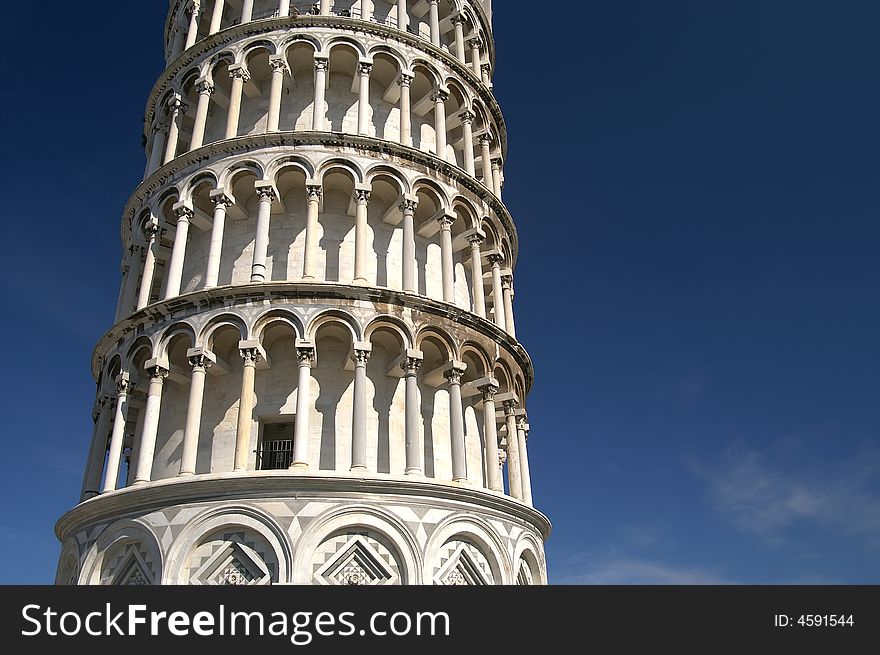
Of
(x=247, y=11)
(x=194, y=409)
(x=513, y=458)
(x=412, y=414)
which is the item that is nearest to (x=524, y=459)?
(x=513, y=458)

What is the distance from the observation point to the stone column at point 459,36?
28006mm

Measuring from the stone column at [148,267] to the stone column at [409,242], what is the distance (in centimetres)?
739

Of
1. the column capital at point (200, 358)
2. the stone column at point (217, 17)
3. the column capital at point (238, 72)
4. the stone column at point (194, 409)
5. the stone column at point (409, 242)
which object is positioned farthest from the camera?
the stone column at point (217, 17)

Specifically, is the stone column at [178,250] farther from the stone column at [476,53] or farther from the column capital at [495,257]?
the stone column at [476,53]

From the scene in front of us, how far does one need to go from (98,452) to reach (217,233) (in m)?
6.80

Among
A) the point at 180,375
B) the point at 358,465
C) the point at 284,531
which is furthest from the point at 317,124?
the point at 284,531

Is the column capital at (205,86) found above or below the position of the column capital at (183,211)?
above

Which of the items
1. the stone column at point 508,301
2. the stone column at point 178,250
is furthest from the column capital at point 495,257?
the stone column at point 178,250

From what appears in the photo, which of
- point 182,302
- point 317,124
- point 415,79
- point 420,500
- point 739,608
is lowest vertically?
point 739,608

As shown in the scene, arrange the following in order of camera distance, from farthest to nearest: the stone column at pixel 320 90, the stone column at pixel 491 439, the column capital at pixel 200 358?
1. the stone column at pixel 320 90
2. the stone column at pixel 491 439
3. the column capital at pixel 200 358

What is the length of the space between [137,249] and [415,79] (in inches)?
419

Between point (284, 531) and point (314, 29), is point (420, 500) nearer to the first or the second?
point (284, 531)

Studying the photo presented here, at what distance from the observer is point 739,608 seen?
12.9 m

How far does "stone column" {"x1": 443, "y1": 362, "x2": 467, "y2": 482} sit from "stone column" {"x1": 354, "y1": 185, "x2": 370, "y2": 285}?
3.39 meters
